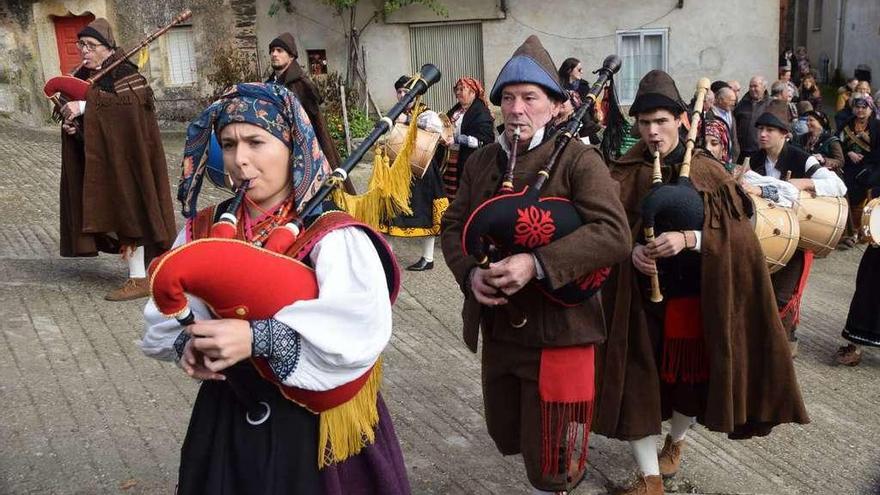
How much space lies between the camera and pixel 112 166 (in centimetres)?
652

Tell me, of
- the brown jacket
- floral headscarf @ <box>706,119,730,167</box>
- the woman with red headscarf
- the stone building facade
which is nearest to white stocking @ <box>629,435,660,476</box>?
the brown jacket

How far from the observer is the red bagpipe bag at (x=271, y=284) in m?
2.22

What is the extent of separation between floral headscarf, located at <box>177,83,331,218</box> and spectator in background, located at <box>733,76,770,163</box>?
993 centimetres

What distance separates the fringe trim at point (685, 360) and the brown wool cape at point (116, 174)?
157 inches

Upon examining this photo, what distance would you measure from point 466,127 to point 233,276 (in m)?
6.25

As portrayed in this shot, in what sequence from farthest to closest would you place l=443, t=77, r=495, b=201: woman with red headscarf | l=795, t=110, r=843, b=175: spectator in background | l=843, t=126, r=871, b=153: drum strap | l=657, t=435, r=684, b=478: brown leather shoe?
1. l=843, t=126, r=871, b=153: drum strap
2. l=795, t=110, r=843, b=175: spectator in background
3. l=443, t=77, r=495, b=201: woman with red headscarf
4. l=657, t=435, r=684, b=478: brown leather shoe

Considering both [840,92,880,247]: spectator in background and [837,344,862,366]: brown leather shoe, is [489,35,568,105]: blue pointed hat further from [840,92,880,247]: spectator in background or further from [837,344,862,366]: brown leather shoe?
[840,92,880,247]: spectator in background

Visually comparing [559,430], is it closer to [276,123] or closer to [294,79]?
[276,123]

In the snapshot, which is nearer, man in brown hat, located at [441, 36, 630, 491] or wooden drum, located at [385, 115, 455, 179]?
man in brown hat, located at [441, 36, 630, 491]

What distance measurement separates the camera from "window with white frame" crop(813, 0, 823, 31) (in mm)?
30802

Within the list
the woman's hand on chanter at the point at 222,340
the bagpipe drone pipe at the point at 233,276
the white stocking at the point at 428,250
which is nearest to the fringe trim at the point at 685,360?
the bagpipe drone pipe at the point at 233,276

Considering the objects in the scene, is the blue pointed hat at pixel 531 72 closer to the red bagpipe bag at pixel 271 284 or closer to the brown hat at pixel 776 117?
the red bagpipe bag at pixel 271 284

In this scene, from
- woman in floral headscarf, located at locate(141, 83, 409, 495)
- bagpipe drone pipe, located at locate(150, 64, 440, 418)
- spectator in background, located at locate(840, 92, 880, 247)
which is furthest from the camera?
spectator in background, located at locate(840, 92, 880, 247)

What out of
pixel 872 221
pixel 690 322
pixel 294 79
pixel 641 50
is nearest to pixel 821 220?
pixel 872 221
